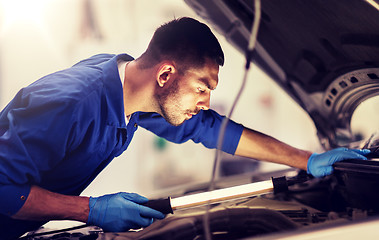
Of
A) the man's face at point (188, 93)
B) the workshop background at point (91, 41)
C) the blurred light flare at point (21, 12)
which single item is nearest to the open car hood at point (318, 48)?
the workshop background at point (91, 41)

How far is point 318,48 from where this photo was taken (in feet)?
3.87

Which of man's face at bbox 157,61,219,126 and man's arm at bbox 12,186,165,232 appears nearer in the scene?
man's arm at bbox 12,186,165,232

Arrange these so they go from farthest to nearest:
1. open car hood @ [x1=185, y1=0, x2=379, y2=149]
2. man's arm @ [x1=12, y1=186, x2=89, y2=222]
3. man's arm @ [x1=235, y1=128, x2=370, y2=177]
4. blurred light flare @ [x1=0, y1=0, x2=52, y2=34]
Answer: man's arm @ [x1=235, y1=128, x2=370, y2=177], blurred light flare @ [x1=0, y1=0, x2=52, y2=34], open car hood @ [x1=185, y1=0, x2=379, y2=149], man's arm @ [x1=12, y1=186, x2=89, y2=222]

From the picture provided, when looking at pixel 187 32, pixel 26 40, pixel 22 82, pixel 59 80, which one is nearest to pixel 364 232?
pixel 187 32

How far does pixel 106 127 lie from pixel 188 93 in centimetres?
35

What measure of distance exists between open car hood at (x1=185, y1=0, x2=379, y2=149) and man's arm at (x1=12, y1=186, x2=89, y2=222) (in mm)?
885

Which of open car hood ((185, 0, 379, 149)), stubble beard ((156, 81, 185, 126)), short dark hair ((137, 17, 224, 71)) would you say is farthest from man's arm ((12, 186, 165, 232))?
open car hood ((185, 0, 379, 149))

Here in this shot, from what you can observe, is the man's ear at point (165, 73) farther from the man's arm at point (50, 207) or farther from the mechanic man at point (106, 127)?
the man's arm at point (50, 207)

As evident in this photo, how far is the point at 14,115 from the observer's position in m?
0.90

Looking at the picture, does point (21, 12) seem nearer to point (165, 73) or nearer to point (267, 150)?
point (165, 73)

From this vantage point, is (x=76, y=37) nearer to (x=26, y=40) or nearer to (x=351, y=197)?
(x=26, y=40)

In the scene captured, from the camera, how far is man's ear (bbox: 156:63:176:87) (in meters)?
1.13

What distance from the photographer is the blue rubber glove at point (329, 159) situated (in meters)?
1.13

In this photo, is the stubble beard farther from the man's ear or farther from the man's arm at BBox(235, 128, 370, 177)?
the man's arm at BBox(235, 128, 370, 177)
